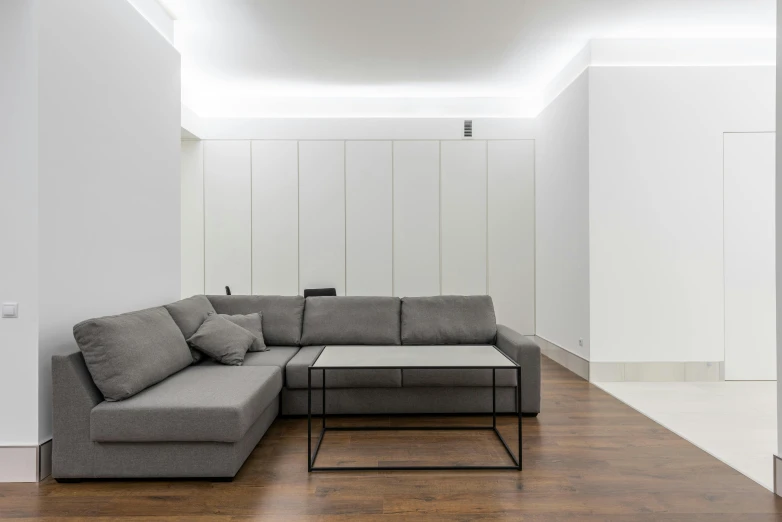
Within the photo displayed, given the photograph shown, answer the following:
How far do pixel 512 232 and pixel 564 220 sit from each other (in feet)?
4.09

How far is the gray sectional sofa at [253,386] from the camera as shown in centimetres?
276

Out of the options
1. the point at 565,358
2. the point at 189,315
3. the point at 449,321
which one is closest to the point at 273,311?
the point at 189,315

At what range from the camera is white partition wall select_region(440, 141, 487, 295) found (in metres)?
7.04

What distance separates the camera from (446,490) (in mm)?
2711

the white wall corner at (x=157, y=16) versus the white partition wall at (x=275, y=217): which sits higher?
the white wall corner at (x=157, y=16)

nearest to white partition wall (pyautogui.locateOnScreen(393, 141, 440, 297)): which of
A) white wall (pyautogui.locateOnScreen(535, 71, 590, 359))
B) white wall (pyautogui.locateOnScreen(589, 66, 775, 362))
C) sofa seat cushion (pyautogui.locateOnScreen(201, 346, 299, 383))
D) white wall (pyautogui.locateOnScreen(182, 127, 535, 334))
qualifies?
white wall (pyautogui.locateOnScreen(182, 127, 535, 334))

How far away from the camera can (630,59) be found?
512 centimetres

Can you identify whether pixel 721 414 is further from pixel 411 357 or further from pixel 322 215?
pixel 322 215

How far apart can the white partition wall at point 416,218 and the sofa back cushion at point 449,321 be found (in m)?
2.18

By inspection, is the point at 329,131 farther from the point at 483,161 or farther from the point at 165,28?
the point at 165,28

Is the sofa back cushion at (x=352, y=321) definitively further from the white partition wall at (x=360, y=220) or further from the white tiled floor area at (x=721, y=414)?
the white partition wall at (x=360, y=220)

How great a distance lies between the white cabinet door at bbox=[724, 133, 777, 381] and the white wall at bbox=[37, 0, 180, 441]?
5125 mm

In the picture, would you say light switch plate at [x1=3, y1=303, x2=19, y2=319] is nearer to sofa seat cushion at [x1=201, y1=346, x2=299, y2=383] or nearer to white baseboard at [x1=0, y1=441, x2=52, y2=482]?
white baseboard at [x1=0, y1=441, x2=52, y2=482]

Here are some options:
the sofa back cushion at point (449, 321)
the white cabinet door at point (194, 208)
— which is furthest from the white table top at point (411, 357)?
the white cabinet door at point (194, 208)
